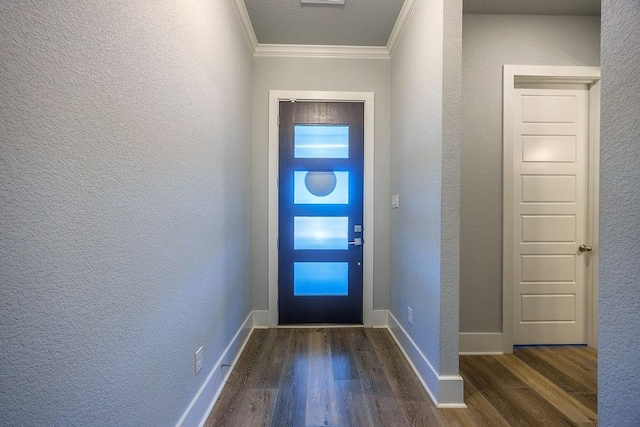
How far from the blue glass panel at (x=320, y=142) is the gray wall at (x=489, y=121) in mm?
1128

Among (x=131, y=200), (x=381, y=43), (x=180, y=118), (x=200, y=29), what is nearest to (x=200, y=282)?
(x=131, y=200)

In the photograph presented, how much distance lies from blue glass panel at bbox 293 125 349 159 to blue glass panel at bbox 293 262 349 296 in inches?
44.3

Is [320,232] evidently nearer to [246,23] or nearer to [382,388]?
[382,388]

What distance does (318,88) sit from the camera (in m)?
2.75

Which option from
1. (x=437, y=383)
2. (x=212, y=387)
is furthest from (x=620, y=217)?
(x=212, y=387)

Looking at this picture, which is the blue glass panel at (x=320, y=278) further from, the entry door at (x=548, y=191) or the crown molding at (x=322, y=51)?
the crown molding at (x=322, y=51)

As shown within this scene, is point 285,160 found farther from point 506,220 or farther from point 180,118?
point 506,220

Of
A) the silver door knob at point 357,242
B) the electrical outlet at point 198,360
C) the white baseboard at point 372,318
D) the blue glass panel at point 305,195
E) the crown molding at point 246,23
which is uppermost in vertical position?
the crown molding at point 246,23

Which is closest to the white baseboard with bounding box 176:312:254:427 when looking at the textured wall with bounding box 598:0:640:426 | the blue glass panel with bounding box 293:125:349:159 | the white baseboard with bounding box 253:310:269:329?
the white baseboard with bounding box 253:310:269:329

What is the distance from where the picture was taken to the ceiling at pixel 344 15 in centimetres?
216

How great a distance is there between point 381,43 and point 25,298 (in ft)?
10.1

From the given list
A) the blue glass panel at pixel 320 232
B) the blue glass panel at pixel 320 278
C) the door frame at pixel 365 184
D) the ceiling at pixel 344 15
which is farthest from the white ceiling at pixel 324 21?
the blue glass panel at pixel 320 278

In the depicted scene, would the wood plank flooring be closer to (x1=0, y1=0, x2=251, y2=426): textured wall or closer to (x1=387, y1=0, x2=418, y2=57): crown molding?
(x1=0, y1=0, x2=251, y2=426): textured wall

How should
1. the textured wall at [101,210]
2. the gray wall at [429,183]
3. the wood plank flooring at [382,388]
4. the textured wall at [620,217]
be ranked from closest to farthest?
the textured wall at [101,210] < the textured wall at [620,217] < the wood plank flooring at [382,388] < the gray wall at [429,183]
